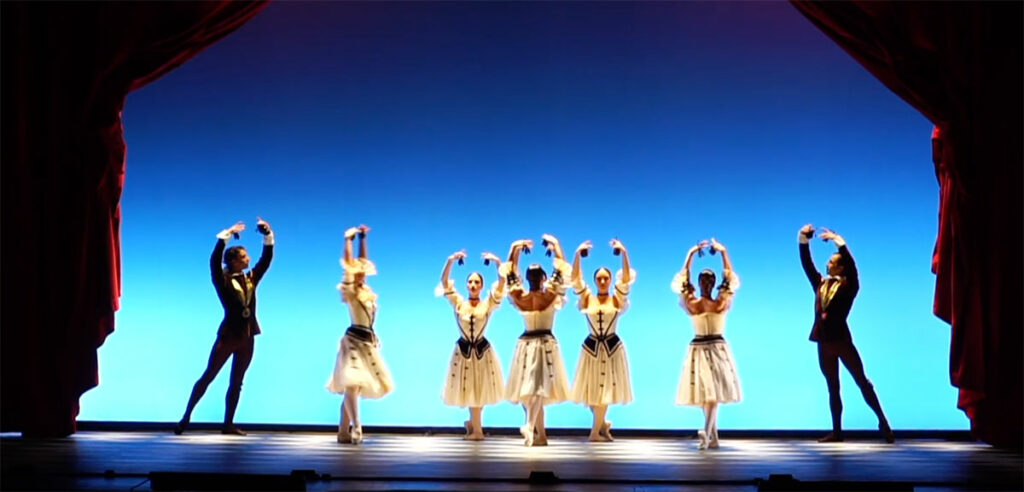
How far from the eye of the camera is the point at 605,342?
22.6 ft

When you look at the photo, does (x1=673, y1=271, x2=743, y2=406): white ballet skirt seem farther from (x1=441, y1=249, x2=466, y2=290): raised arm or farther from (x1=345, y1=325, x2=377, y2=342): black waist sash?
(x1=345, y1=325, x2=377, y2=342): black waist sash

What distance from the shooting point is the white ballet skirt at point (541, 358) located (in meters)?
6.57

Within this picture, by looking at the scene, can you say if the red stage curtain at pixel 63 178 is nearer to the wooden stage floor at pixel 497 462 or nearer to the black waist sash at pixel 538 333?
the wooden stage floor at pixel 497 462

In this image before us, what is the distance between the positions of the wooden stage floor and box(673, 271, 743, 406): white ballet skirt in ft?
1.13

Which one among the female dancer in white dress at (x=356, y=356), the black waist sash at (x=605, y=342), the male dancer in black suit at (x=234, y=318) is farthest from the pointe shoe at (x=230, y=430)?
the black waist sash at (x=605, y=342)

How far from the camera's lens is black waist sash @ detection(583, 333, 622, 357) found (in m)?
6.87

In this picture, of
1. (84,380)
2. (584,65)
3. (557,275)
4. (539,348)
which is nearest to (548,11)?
(584,65)

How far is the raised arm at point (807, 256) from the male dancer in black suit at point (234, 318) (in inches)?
142

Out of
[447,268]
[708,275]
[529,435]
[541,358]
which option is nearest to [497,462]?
[529,435]

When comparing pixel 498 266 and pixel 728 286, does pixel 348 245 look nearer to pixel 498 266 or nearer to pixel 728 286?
pixel 498 266

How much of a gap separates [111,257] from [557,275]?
2.92 meters

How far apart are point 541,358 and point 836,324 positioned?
200 cm

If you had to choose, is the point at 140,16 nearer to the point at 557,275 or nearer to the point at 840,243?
the point at 557,275

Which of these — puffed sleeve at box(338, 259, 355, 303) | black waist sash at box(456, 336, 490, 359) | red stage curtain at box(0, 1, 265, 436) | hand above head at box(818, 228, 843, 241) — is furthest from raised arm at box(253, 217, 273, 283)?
hand above head at box(818, 228, 843, 241)
